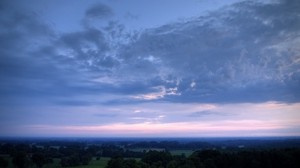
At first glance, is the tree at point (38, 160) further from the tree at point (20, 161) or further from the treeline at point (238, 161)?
the treeline at point (238, 161)

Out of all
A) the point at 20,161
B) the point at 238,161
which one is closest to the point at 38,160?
the point at 20,161

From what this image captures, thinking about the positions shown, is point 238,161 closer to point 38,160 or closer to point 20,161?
A: point 38,160

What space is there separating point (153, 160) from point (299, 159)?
34.5 m

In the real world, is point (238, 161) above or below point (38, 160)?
above

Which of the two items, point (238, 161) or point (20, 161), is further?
point (20, 161)

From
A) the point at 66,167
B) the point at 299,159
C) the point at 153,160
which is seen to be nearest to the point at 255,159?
the point at 299,159

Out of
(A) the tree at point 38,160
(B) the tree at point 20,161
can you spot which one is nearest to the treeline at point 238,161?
(B) the tree at point 20,161

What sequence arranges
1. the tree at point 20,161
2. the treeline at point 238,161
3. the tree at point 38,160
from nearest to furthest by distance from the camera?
the treeline at point 238,161 < the tree at point 20,161 < the tree at point 38,160

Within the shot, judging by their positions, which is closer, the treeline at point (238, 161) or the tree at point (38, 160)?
the treeline at point (238, 161)

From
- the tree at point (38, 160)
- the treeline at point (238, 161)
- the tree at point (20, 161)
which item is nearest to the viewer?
the treeline at point (238, 161)

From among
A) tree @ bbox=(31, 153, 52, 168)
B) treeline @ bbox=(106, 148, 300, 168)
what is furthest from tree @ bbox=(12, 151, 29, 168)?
treeline @ bbox=(106, 148, 300, 168)

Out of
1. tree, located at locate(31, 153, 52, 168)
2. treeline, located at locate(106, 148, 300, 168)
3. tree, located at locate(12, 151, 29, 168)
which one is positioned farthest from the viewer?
tree, located at locate(31, 153, 52, 168)

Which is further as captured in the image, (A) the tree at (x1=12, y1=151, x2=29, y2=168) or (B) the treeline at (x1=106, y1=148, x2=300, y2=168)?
(A) the tree at (x1=12, y1=151, x2=29, y2=168)

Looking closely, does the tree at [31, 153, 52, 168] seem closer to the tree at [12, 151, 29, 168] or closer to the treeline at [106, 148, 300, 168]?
the tree at [12, 151, 29, 168]
